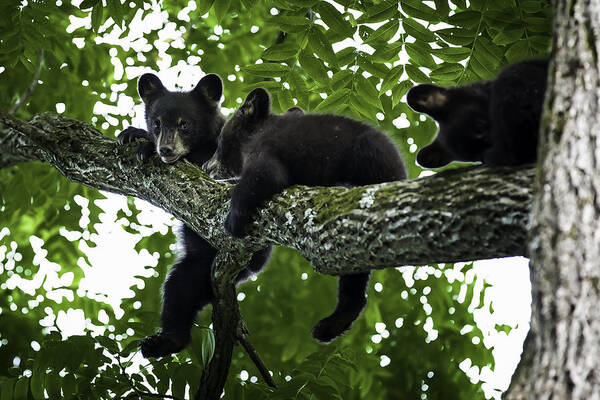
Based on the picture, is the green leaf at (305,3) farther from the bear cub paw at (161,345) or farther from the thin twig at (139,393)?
the thin twig at (139,393)

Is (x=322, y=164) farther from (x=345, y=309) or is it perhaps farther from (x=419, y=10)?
(x=419, y=10)

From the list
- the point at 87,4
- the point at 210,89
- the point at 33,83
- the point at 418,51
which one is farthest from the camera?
the point at 33,83

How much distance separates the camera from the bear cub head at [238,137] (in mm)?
5145

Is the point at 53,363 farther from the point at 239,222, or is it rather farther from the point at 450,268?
the point at 450,268

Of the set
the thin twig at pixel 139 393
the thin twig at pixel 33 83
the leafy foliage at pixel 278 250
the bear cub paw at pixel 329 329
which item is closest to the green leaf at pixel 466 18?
the leafy foliage at pixel 278 250

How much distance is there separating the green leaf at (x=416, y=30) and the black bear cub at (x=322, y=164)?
80 centimetres

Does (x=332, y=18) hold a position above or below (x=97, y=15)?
below

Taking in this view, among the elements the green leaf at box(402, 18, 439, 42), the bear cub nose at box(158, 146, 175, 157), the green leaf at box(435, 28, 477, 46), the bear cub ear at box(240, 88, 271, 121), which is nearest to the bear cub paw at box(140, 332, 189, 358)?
the bear cub nose at box(158, 146, 175, 157)

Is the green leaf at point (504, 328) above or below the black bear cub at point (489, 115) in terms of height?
below

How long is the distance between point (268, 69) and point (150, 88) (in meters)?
1.99

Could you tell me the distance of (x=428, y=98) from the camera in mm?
3553

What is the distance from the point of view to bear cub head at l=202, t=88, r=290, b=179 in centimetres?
514

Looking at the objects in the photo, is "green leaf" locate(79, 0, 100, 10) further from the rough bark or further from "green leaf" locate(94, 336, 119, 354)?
Answer: the rough bark

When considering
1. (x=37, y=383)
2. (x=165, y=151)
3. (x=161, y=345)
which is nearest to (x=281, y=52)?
(x=165, y=151)
